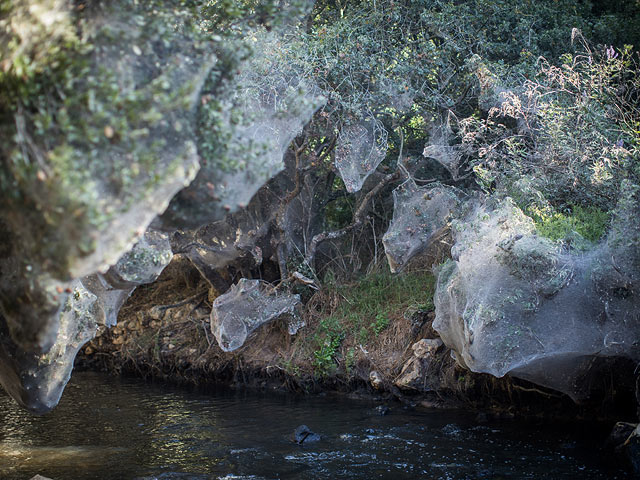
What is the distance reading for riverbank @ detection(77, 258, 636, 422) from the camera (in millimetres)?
9703

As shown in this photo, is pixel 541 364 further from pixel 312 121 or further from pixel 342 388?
pixel 312 121

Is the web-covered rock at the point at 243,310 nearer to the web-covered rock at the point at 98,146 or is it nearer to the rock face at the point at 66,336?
the rock face at the point at 66,336

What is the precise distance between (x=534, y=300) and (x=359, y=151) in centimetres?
387

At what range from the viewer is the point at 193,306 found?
44.1ft

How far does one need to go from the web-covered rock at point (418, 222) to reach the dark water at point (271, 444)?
256cm

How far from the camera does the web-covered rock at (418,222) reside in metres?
9.93

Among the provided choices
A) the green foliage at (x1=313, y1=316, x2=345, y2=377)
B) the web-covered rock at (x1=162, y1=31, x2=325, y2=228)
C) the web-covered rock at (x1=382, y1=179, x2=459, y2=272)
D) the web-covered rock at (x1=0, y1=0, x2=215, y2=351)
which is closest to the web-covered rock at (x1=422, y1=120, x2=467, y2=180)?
the web-covered rock at (x1=382, y1=179, x2=459, y2=272)

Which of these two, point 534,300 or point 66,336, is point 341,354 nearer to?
point 534,300

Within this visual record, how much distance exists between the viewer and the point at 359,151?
10.2 m

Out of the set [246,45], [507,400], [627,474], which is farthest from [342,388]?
[246,45]

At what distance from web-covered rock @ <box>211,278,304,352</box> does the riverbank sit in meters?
0.94

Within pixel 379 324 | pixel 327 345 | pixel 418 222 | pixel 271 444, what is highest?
pixel 418 222

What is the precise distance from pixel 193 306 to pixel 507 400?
22.1ft

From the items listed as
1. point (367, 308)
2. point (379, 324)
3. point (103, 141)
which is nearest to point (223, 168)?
point (103, 141)
